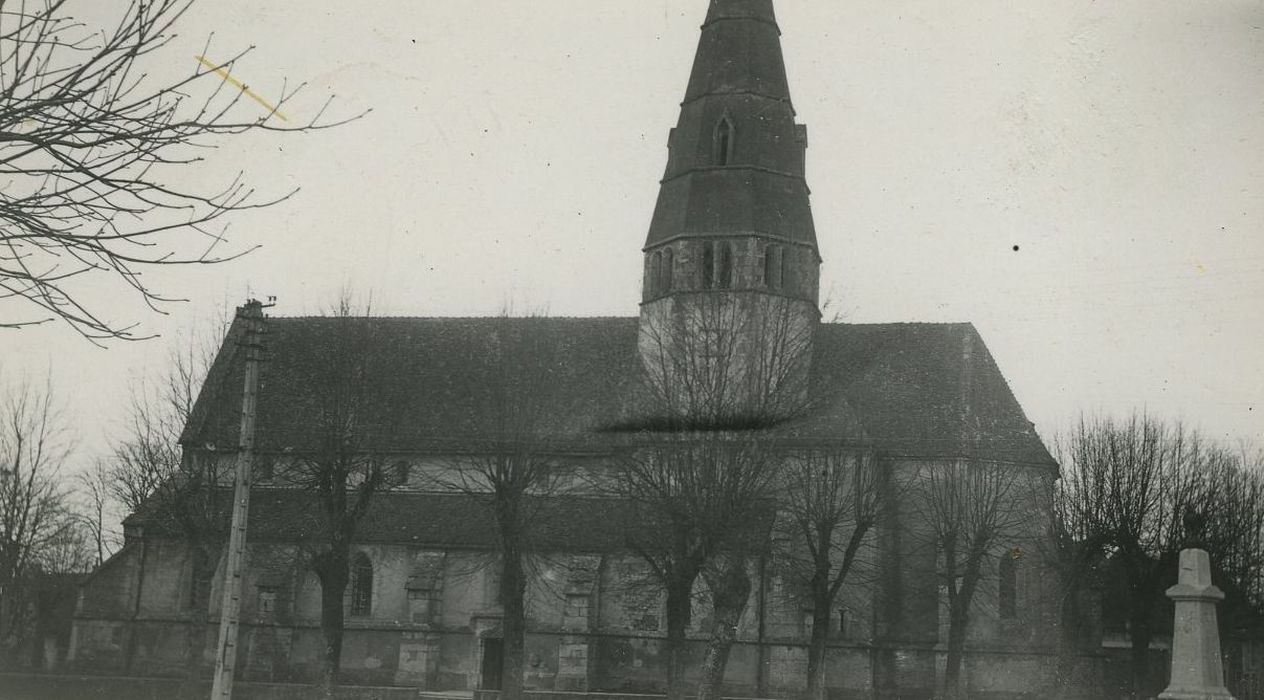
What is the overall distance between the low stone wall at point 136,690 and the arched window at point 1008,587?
706 inches

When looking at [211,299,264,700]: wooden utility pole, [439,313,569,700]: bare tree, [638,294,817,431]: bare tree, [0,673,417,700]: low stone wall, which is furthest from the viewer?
[439,313,569,700]: bare tree

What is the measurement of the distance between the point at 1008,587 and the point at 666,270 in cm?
1448

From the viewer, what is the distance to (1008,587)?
39000 mm

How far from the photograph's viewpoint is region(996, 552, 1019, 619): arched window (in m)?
38.7

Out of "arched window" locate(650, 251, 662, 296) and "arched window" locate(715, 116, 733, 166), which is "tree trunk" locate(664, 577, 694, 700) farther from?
"arched window" locate(715, 116, 733, 166)

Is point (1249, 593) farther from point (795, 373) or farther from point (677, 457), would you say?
point (677, 457)

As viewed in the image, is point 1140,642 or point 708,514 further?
point 1140,642

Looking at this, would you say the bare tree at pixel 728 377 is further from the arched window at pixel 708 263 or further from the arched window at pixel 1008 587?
the arched window at pixel 1008 587

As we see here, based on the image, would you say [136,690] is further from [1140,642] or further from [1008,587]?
[1140,642]

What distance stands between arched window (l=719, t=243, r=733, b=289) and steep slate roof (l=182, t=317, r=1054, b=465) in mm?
3711

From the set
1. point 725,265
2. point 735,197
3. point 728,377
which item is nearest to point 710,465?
point 728,377

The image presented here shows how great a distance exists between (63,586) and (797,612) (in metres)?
39.0

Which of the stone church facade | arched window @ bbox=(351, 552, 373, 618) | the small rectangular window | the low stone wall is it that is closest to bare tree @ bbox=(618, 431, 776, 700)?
the stone church facade

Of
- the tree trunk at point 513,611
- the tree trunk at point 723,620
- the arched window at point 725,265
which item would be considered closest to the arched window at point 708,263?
the arched window at point 725,265
